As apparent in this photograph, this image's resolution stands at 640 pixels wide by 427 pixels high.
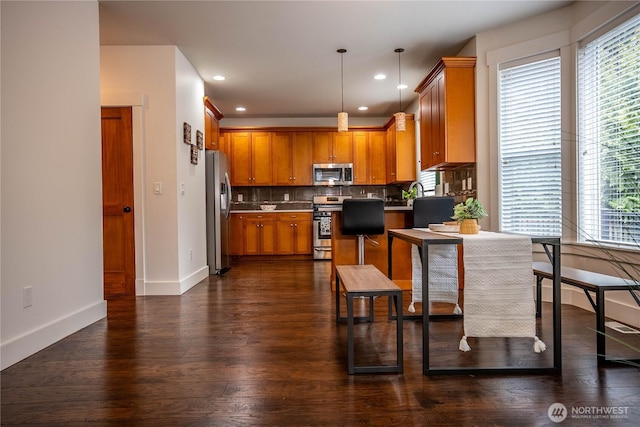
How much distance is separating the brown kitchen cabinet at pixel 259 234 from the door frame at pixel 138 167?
9.37 feet

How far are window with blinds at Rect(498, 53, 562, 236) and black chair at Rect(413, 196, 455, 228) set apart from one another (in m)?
0.62

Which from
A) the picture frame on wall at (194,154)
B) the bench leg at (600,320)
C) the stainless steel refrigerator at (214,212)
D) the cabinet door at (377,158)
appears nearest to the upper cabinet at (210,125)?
the stainless steel refrigerator at (214,212)

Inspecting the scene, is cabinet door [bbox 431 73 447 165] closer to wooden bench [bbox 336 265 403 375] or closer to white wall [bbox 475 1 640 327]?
white wall [bbox 475 1 640 327]

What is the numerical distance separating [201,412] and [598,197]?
3216 millimetres

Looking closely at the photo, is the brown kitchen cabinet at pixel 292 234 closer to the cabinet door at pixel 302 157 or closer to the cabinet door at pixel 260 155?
the cabinet door at pixel 302 157

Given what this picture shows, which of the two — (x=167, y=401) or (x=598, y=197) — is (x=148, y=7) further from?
(x=598, y=197)

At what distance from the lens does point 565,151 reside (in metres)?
3.41

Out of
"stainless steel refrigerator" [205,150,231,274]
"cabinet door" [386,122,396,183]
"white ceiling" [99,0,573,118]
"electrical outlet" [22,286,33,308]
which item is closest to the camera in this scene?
"electrical outlet" [22,286,33,308]

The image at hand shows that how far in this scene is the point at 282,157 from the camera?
7.23 m

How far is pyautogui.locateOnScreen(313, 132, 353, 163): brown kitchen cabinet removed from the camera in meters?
7.24

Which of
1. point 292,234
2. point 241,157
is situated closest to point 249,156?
point 241,157

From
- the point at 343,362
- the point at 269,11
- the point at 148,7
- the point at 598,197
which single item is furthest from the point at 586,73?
the point at 148,7

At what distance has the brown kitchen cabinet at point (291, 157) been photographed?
23.6 feet

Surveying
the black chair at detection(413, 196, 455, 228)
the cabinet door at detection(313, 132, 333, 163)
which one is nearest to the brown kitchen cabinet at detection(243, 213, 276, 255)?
the cabinet door at detection(313, 132, 333, 163)
